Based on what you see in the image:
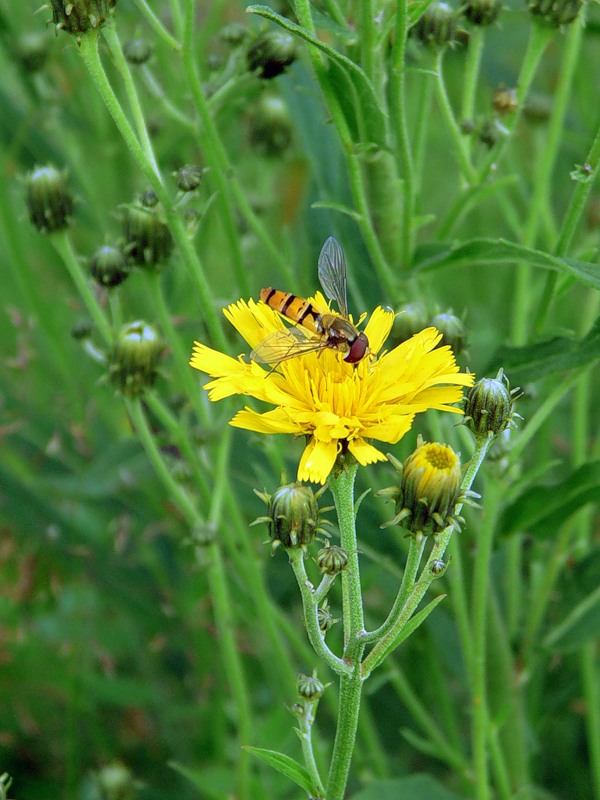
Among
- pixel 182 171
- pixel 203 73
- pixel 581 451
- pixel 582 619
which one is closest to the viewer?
pixel 182 171

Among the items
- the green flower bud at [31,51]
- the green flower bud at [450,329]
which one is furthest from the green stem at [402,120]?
the green flower bud at [31,51]

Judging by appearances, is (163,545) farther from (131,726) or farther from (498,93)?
(498,93)

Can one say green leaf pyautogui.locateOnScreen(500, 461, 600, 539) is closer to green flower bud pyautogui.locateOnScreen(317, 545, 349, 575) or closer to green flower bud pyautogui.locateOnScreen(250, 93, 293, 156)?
green flower bud pyautogui.locateOnScreen(317, 545, 349, 575)

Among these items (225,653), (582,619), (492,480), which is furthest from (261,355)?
(582,619)

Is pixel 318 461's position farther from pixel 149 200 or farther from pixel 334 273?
pixel 149 200

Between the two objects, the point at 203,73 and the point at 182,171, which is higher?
the point at 203,73

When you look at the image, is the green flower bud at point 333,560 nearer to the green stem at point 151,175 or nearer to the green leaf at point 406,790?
the green stem at point 151,175
